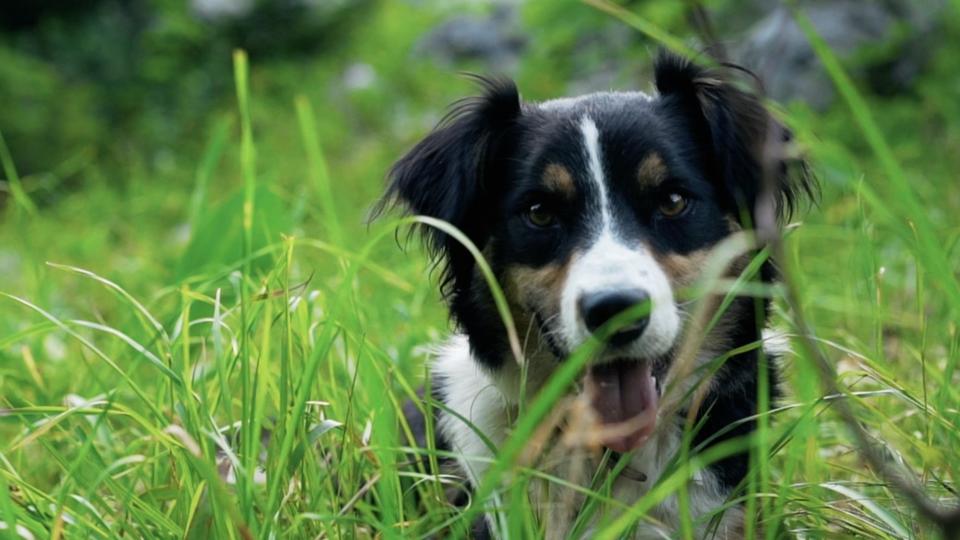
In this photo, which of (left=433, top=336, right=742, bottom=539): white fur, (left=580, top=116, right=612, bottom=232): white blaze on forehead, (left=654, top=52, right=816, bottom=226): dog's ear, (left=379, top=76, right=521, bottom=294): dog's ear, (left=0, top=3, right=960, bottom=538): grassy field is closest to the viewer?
(left=0, top=3, right=960, bottom=538): grassy field

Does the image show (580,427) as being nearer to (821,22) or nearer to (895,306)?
(895,306)

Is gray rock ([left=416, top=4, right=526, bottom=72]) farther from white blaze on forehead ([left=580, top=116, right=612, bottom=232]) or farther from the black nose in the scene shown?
the black nose

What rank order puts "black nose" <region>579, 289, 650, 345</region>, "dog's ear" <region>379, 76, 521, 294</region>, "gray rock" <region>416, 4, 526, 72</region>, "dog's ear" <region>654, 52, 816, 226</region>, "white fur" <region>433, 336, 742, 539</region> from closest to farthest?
1. "black nose" <region>579, 289, 650, 345</region>
2. "white fur" <region>433, 336, 742, 539</region>
3. "dog's ear" <region>654, 52, 816, 226</region>
4. "dog's ear" <region>379, 76, 521, 294</region>
5. "gray rock" <region>416, 4, 526, 72</region>

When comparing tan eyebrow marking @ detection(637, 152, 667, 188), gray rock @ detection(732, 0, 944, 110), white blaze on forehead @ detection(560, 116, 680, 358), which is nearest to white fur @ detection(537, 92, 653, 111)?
tan eyebrow marking @ detection(637, 152, 667, 188)

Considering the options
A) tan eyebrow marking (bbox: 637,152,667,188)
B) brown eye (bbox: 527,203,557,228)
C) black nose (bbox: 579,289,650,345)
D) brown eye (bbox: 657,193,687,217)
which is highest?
tan eyebrow marking (bbox: 637,152,667,188)

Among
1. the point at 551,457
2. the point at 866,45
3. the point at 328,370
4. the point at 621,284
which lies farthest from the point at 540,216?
the point at 866,45

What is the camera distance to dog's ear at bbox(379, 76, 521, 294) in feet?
8.98

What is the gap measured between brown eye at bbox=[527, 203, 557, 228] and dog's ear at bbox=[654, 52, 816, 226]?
432mm

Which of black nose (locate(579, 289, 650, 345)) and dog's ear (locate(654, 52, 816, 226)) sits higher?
dog's ear (locate(654, 52, 816, 226))

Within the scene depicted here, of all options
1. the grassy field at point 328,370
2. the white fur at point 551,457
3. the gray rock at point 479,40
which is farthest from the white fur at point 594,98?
the gray rock at point 479,40

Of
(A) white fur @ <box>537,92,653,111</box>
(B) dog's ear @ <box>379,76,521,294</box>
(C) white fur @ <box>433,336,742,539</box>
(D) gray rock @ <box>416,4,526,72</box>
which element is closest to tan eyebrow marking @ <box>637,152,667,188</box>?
(A) white fur @ <box>537,92,653,111</box>

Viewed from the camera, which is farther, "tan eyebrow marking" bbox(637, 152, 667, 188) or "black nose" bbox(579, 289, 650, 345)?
"tan eyebrow marking" bbox(637, 152, 667, 188)

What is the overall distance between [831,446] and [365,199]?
5.52 m

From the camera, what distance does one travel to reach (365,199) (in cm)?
807
